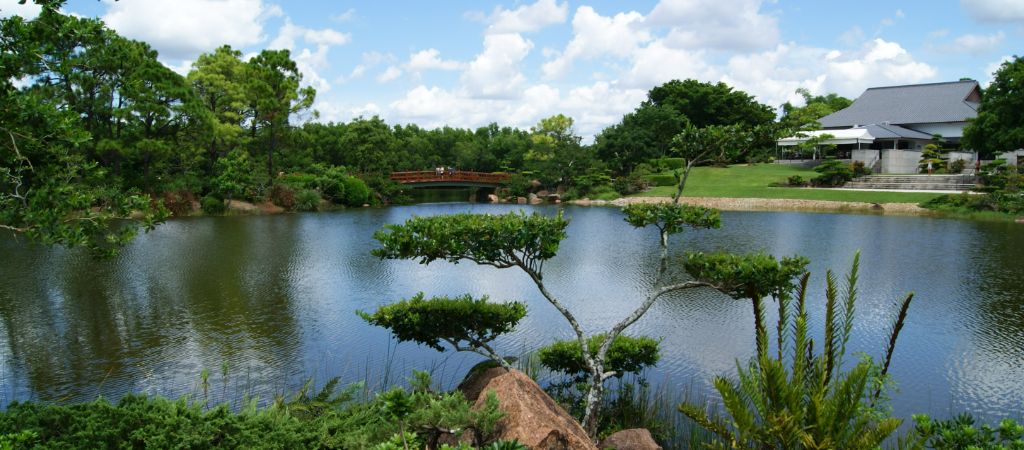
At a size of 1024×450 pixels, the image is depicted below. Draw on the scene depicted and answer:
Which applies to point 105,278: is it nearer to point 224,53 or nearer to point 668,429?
point 668,429

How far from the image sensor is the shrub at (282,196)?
33.2 metres

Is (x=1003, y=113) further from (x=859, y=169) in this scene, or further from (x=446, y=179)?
(x=446, y=179)

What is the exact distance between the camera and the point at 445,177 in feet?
139

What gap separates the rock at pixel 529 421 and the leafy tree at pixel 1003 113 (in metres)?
30.9

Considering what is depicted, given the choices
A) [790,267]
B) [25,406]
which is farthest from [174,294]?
[790,267]

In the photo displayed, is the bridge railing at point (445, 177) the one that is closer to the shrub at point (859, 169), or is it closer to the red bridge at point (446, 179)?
the red bridge at point (446, 179)

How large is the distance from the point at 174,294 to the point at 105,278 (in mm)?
2513

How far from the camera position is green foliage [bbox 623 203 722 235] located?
254 inches

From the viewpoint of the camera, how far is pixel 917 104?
A: 4803 centimetres

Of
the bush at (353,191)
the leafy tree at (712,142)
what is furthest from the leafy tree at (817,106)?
the leafy tree at (712,142)

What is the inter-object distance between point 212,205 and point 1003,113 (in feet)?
113

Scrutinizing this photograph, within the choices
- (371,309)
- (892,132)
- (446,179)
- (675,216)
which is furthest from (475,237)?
(892,132)

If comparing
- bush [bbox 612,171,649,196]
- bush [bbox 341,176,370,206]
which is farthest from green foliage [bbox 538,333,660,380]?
bush [bbox 612,171,649,196]

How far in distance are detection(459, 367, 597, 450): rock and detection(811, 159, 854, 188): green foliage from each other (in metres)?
34.8
